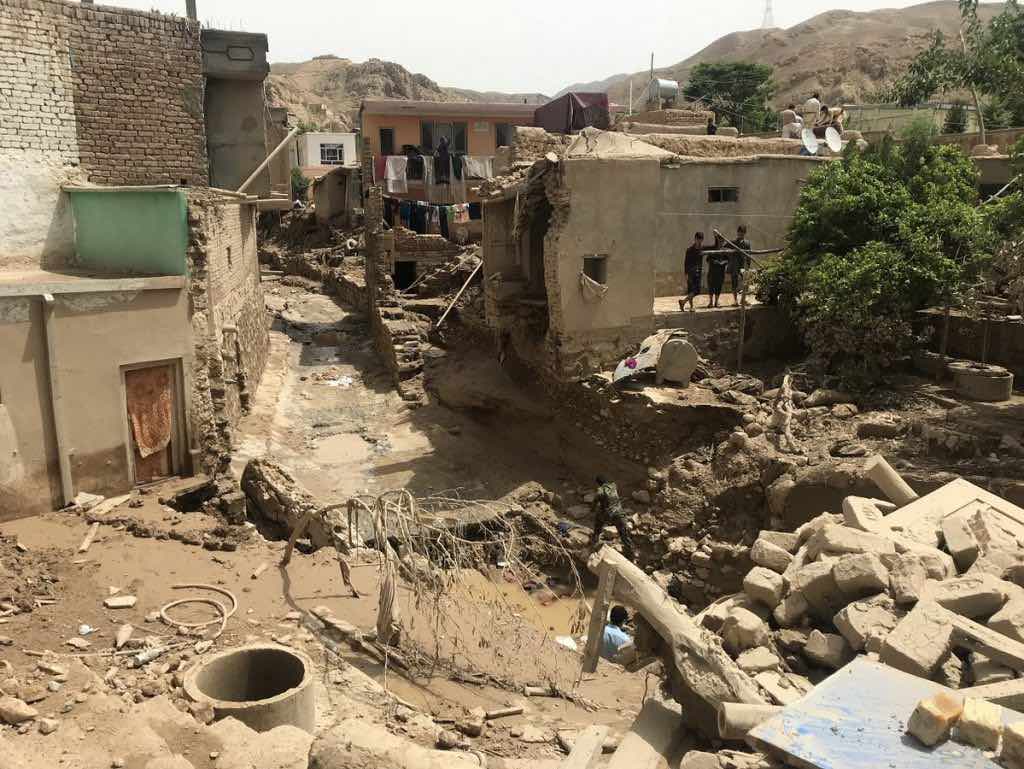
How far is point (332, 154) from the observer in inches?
2012

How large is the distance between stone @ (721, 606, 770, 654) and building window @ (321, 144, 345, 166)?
48400mm

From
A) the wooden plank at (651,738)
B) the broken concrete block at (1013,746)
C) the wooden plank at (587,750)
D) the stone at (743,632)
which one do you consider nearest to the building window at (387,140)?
the stone at (743,632)

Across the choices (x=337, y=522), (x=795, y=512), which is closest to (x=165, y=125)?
(x=337, y=522)

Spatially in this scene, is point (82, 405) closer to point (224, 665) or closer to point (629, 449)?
point (224, 665)

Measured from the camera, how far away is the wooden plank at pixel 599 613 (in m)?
6.95

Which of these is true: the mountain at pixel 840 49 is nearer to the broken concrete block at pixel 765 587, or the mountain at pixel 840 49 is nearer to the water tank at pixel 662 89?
the water tank at pixel 662 89

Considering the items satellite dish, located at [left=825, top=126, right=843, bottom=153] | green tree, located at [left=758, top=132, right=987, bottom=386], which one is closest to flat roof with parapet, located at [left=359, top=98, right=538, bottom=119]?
satellite dish, located at [left=825, top=126, right=843, bottom=153]

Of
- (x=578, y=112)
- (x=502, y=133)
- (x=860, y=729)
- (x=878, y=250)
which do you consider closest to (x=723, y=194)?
(x=878, y=250)

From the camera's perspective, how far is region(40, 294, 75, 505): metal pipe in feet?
32.8

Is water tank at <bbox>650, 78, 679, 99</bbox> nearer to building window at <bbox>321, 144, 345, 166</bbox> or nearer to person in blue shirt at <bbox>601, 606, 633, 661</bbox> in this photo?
person in blue shirt at <bbox>601, 606, 633, 661</bbox>

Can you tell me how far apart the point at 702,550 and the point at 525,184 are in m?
7.61

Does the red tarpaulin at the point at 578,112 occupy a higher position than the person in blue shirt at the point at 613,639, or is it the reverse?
the red tarpaulin at the point at 578,112

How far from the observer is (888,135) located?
1486 centimetres

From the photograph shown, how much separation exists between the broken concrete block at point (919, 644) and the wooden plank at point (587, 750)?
2.23m
